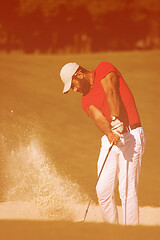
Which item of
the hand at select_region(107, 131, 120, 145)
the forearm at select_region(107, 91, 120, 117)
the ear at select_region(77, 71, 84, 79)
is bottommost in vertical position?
the hand at select_region(107, 131, 120, 145)

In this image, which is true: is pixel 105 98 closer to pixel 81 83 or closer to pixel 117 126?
pixel 81 83

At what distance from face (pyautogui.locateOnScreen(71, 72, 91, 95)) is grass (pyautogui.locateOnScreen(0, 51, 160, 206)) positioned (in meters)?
3.84

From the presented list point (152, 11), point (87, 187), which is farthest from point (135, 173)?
point (152, 11)

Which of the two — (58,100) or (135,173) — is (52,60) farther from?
(135,173)

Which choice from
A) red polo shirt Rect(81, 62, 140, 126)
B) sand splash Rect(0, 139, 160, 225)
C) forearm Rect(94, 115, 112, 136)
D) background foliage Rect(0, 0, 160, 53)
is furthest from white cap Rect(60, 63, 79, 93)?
background foliage Rect(0, 0, 160, 53)

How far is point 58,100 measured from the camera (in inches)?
757

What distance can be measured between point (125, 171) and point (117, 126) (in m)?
0.57

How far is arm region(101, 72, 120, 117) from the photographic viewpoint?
558 cm

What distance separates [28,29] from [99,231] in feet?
123

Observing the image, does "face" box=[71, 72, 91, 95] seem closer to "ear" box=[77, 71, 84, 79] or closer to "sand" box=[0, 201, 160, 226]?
"ear" box=[77, 71, 84, 79]

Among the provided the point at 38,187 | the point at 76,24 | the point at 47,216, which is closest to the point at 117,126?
the point at 47,216

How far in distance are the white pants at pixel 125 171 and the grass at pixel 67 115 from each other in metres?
3.42

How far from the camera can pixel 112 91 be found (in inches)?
220

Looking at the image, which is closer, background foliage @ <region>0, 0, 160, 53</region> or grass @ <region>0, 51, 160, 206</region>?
grass @ <region>0, 51, 160, 206</region>
